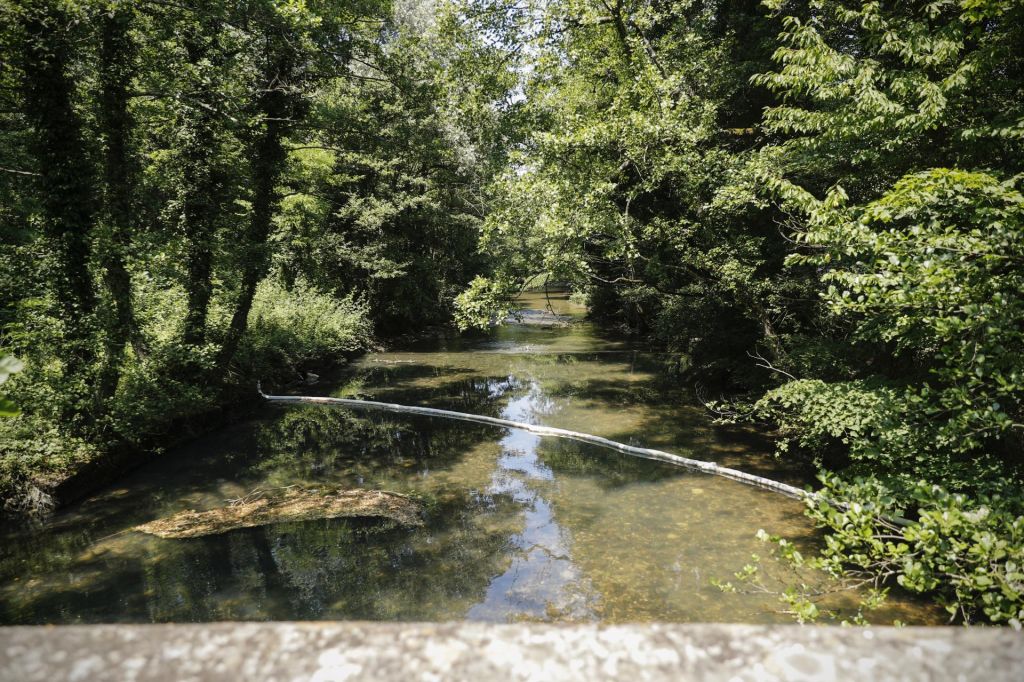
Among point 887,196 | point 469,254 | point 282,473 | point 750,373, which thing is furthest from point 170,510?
point 469,254

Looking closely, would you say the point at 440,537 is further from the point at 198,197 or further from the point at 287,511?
the point at 198,197

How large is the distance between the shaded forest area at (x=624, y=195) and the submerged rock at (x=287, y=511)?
2465 millimetres

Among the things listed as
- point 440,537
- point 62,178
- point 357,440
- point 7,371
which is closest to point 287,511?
point 440,537

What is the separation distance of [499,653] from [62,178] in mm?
11282

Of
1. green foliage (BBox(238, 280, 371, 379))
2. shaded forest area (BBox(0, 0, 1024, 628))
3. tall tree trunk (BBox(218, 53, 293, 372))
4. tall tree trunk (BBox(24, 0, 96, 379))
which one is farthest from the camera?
green foliage (BBox(238, 280, 371, 379))

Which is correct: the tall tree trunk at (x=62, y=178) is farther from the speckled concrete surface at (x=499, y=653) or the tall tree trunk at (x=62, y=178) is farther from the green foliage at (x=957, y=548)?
the green foliage at (x=957, y=548)

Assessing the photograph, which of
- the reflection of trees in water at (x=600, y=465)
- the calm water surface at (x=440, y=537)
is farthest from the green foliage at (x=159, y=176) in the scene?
the reflection of trees in water at (x=600, y=465)

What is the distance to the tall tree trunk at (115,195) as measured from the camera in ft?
29.4

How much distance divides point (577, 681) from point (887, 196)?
5.71 metres

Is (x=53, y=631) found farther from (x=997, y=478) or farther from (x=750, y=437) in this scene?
(x=750, y=437)

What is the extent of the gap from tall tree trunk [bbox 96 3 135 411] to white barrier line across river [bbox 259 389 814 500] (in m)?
5.50

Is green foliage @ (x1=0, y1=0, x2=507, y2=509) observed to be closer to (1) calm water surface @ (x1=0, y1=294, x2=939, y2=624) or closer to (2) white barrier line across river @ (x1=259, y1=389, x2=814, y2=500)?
(1) calm water surface @ (x1=0, y1=294, x2=939, y2=624)

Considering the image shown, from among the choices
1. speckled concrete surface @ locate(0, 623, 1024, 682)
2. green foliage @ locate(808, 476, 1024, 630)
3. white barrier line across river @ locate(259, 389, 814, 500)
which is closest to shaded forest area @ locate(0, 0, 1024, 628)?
green foliage @ locate(808, 476, 1024, 630)

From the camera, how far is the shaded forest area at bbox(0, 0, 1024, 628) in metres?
4.70
